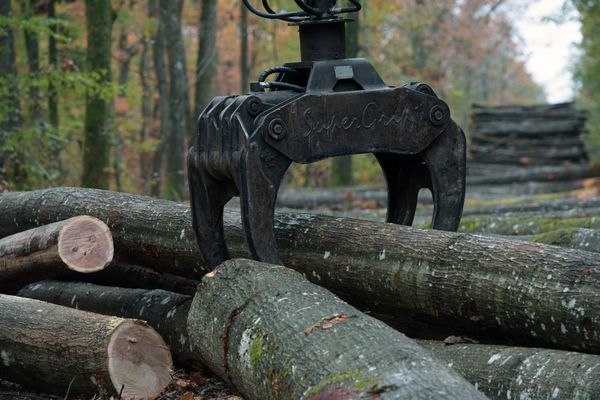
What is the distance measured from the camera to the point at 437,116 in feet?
19.2

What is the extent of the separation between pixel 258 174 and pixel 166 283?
1900mm

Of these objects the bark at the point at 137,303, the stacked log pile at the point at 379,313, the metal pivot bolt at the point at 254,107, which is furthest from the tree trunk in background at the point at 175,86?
the metal pivot bolt at the point at 254,107

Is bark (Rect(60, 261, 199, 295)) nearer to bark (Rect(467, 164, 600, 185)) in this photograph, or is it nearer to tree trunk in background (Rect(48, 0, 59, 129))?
tree trunk in background (Rect(48, 0, 59, 129))

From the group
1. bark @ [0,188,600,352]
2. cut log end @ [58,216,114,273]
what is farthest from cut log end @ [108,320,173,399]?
cut log end @ [58,216,114,273]

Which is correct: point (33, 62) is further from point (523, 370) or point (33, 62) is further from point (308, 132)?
point (523, 370)

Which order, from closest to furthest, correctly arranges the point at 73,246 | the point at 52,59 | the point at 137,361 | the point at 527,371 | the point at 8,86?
the point at 527,371 → the point at 137,361 → the point at 73,246 → the point at 8,86 → the point at 52,59

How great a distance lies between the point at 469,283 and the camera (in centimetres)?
477

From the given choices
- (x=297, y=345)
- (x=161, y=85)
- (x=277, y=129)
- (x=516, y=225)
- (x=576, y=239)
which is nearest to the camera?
(x=297, y=345)

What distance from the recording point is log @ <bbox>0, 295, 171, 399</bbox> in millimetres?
5066

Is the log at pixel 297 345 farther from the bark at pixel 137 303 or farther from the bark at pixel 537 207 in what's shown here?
the bark at pixel 537 207

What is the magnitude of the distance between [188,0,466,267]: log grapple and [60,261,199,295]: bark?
1.02m

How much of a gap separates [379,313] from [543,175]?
13602 mm

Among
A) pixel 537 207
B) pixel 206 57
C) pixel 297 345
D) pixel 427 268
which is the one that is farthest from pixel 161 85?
pixel 297 345

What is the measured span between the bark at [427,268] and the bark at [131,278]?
10.4 inches
